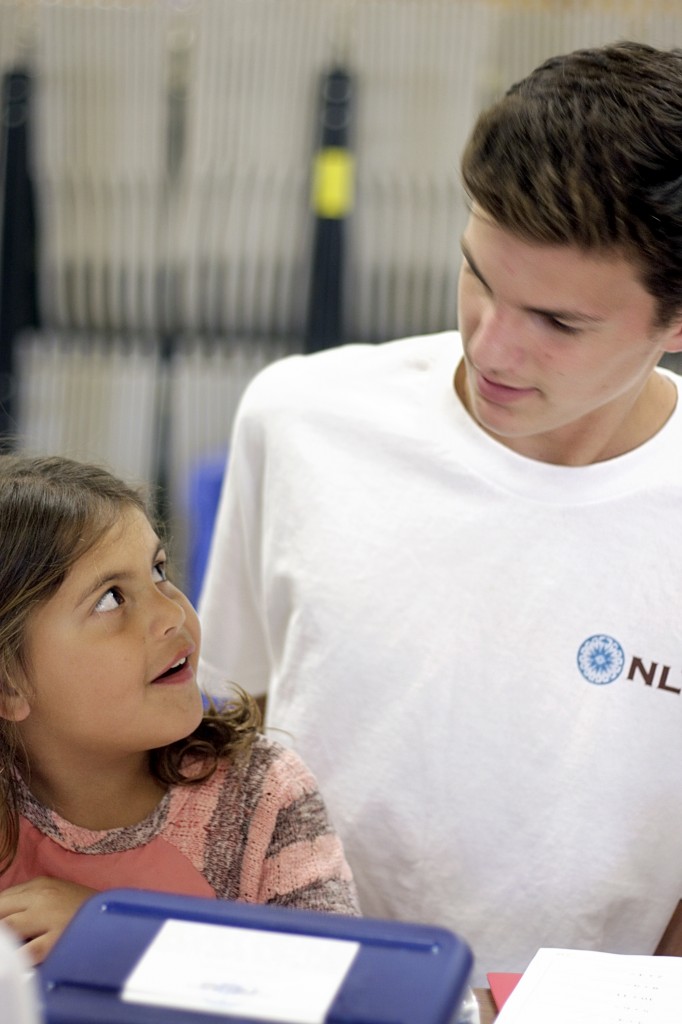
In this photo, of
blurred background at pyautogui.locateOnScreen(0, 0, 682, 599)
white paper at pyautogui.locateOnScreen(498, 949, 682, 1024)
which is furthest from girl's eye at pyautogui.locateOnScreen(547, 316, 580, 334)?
blurred background at pyautogui.locateOnScreen(0, 0, 682, 599)

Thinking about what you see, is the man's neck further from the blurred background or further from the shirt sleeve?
the blurred background

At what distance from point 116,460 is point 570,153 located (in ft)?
6.94

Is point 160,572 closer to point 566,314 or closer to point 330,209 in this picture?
point 566,314

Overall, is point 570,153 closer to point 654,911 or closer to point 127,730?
point 127,730

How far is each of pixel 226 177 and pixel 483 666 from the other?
1833 mm

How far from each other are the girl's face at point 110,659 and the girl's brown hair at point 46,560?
0.04 ft

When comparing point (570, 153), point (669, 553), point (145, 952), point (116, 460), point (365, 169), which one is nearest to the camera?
point (145, 952)

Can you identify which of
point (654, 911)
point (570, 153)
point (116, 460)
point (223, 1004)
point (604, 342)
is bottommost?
point (116, 460)

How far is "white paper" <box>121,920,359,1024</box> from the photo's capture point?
1.95 feet

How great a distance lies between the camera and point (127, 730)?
113cm

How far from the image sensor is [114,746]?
1152 mm

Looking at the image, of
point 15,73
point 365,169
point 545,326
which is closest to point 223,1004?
point 545,326

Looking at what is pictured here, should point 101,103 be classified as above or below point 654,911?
above

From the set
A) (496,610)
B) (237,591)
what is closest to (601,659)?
(496,610)
